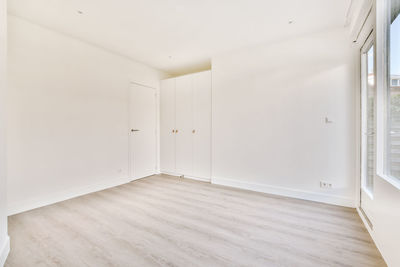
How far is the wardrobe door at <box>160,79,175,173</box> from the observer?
446 centimetres

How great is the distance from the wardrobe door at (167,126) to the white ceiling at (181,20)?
4.08 feet

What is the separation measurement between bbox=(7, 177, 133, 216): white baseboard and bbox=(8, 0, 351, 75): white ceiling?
2.51m

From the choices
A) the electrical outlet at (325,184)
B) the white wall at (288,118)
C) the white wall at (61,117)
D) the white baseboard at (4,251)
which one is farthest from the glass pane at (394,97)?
the white wall at (61,117)

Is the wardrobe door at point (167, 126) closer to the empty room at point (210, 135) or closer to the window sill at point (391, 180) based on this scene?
the empty room at point (210, 135)

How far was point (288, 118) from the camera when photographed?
304 cm

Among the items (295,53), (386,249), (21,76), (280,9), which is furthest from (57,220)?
(295,53)

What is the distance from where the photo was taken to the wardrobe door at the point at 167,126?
4.46 meters

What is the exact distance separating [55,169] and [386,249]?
13.2ft

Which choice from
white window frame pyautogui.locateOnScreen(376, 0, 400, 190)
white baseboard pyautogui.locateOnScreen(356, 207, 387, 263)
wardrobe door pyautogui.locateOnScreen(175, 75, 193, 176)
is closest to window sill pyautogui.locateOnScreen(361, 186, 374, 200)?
white baseboard pyautogui.locateOnScreen(356, 207, 387, 263)

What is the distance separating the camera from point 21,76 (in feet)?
8.08

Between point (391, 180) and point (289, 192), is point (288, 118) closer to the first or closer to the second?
point (289, 192)

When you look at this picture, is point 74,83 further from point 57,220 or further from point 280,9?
point 280,9

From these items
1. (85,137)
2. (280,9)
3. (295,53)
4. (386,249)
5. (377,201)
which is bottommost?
(386,249)

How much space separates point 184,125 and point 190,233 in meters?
2.64
